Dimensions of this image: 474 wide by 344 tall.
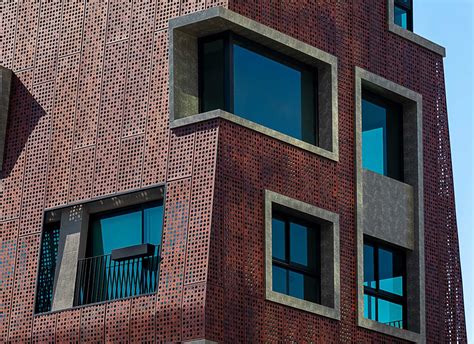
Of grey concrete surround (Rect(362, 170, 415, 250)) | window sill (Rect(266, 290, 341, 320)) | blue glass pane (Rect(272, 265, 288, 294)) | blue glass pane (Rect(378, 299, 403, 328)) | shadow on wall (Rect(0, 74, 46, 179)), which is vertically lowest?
window sill (Rect(266, 290, 341, 320))

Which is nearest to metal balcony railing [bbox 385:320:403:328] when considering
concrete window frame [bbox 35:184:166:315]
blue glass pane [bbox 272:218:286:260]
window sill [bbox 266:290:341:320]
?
window sill [bbox 266:290:341:320]

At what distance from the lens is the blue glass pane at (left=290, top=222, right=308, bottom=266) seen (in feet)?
126

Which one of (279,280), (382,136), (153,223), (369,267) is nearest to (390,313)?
(369,267)

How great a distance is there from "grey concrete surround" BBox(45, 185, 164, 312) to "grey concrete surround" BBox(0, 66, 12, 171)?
8.34ft

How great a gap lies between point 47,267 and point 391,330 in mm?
8394

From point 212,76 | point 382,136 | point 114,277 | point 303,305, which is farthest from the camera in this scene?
point 382,136

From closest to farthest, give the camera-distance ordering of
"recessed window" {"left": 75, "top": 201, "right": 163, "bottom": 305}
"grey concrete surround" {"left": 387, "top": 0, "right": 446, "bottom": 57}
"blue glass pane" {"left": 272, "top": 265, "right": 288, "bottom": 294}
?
"recessed window" {"left": 75, "top": 201, "right": 163, "bottom": 305} < "blue glass pane" {"left": 272, "top": 265, "right": 288, "bottom": 294} < "grey concrete surround" {"left": 387, "top": 0, "right": 446, "bottom": 57}

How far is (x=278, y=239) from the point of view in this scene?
38094 millimetres

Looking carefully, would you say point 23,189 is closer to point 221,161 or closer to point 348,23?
point 221,161

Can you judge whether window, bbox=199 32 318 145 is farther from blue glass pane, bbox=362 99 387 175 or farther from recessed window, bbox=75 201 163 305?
recessed window, bbox=75 201 163 305

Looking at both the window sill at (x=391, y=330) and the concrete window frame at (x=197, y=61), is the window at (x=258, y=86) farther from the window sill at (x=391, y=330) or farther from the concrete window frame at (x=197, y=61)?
the window sill at (x=391, y=330)

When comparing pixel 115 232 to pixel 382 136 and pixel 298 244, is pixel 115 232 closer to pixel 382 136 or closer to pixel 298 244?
pixel 298 244

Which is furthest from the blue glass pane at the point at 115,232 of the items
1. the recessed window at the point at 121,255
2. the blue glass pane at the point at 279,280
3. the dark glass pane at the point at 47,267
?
the blue glass pane at the point at 279,280

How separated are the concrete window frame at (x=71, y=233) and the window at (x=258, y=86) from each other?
2.96 meters
